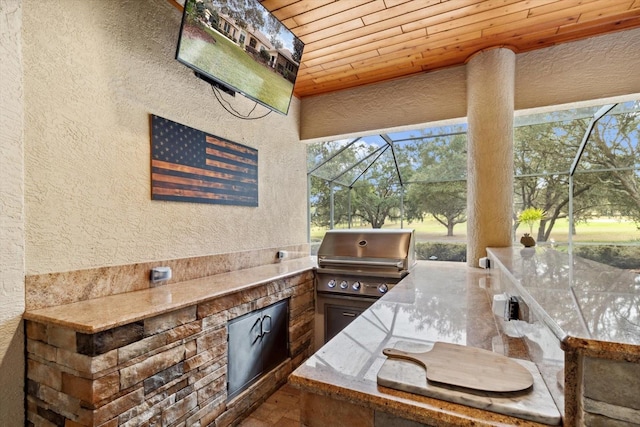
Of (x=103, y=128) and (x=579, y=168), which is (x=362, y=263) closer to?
(x=103, y=128)

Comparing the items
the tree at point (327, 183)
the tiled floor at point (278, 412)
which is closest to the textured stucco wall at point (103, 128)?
the tiled floor at point (278, 412)

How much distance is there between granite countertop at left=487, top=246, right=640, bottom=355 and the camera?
58cm

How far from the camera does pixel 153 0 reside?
6.05 feet

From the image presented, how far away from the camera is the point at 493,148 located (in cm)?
243

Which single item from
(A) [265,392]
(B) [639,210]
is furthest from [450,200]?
(A) [265,392]

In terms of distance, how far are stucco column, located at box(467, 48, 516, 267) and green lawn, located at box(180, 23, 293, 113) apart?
1.58 meters

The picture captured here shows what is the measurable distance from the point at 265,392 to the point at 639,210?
4354mm

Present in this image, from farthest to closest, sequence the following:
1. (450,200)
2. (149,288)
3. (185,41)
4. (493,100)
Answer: (450,200), (493,100), (149,288), (185,41)

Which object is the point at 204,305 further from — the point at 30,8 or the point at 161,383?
the point at 30,8

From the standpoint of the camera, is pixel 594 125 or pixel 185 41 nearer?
pixel 185 41

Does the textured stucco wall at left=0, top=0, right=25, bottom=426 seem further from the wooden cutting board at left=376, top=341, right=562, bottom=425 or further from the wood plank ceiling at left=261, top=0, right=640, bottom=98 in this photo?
the wooden cutting board at left=376, top=341, right=562, bottom=425

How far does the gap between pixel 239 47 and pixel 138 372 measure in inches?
71.5

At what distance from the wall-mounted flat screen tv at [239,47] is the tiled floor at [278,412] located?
6.96ft

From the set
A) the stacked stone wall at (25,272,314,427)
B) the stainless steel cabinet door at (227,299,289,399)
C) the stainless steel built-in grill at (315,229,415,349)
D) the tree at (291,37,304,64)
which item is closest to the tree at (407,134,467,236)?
the stainless steel built-in grill at (315,229,415,349)
